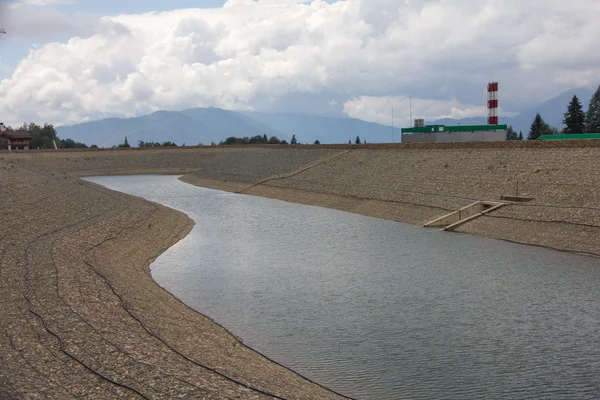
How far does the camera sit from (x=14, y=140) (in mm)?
170500

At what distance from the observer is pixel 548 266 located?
29266 mm

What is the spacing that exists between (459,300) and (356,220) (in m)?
25.2

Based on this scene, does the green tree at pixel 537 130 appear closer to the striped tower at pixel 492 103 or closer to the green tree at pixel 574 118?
the green tree at pixel 574 118

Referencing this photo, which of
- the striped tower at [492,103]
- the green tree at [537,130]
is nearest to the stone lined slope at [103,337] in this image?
the striped tower at [492,103]

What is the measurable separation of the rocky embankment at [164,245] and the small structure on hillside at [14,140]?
109 metres

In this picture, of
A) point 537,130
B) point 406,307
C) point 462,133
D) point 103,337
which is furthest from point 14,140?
point 103,337

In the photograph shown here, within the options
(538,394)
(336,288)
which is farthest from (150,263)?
(538,394)

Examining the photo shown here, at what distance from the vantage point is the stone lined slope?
13.6m

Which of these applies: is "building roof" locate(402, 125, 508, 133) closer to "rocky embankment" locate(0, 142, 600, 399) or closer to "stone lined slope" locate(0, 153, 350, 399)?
"rocky embankment" locate(0, 142, 600, 399)

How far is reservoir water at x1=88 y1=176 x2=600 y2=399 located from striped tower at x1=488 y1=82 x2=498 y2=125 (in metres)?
71.7

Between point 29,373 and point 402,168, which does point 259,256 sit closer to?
point 29,373

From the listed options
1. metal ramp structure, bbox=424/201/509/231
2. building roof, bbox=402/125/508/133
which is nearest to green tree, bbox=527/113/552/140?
building roof, bbox=402/125/508/133

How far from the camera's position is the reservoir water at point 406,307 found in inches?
634

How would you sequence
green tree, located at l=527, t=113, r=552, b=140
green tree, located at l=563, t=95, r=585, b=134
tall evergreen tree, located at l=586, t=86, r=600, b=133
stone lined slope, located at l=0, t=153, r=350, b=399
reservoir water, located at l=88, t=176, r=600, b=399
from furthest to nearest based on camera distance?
green tree, located at l=527, t=113, r=552, b=140, tall evergreen tree, located at l=586, t=86, r=600, b=133, green tree, located at l=563, t=95, r=585, b=134, reservoir water, located at l=88, t=176, r=600, b=399, stone lined slope, located at l=0, t=153, r=350, b=399
